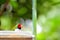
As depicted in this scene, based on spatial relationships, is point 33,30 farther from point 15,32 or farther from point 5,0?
point 5,0

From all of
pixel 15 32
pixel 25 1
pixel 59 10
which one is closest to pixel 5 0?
pixel 25 1

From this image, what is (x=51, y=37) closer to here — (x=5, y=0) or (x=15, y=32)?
(x=15, y=32)

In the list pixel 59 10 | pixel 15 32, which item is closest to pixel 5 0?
pixel 15 32

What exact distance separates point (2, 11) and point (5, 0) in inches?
3.6

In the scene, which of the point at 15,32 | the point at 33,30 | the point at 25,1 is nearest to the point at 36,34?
the point at 33,30

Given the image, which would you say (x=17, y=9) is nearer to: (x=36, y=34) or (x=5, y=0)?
(x=5, y=0)

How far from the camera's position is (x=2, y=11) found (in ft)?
3.26

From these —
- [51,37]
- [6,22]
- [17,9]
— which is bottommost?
[51,37]

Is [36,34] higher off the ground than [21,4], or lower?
lower

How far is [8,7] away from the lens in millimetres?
995

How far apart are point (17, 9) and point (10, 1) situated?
0.09 meters

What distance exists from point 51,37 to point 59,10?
0.21m

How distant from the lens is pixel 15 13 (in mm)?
986

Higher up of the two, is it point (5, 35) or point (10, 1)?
point (10, 1)
